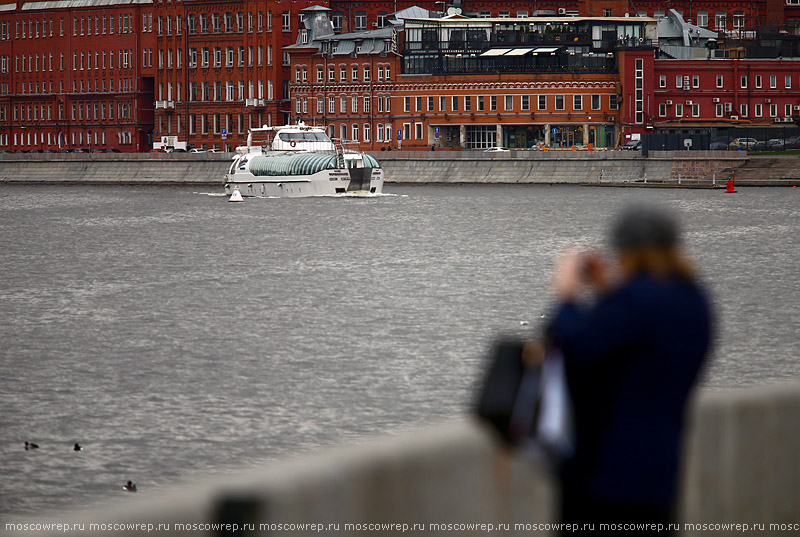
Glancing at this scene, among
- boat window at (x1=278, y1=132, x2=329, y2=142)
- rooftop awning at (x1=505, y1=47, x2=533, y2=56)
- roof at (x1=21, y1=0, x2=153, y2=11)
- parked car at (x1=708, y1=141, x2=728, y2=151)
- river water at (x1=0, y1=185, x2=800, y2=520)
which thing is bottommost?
river water at (x1=0, y1=185, x2=800, y2=520)

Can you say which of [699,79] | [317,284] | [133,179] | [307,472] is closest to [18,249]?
[317,284]

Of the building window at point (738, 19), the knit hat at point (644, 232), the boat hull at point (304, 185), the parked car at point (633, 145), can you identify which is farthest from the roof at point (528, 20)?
the knit hat at point (644, 232)

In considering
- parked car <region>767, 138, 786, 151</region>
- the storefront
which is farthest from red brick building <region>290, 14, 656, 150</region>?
parked car <region>767, 138, 786, 151</region>

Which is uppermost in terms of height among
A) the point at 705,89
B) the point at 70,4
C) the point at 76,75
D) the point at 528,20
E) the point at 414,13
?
the point at 70,4

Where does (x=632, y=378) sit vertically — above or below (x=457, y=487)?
above

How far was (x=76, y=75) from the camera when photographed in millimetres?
157750

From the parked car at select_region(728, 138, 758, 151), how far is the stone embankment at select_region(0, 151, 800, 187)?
20.6 ft

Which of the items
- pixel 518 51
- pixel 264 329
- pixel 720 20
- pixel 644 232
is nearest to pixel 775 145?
pixel 518 51

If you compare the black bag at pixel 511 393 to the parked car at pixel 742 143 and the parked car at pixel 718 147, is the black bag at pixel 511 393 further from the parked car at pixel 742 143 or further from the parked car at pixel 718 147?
Answer: the parked car at pixel 718 147

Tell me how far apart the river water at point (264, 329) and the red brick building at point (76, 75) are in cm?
9289

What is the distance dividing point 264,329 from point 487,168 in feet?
→ 258

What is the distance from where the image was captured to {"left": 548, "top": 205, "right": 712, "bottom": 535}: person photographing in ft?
18.2

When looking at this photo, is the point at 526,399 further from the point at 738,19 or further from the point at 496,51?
the point at 738,19

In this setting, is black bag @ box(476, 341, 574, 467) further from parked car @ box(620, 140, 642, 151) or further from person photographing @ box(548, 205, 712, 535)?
parked car @ box(620, 140, 642, 151)
